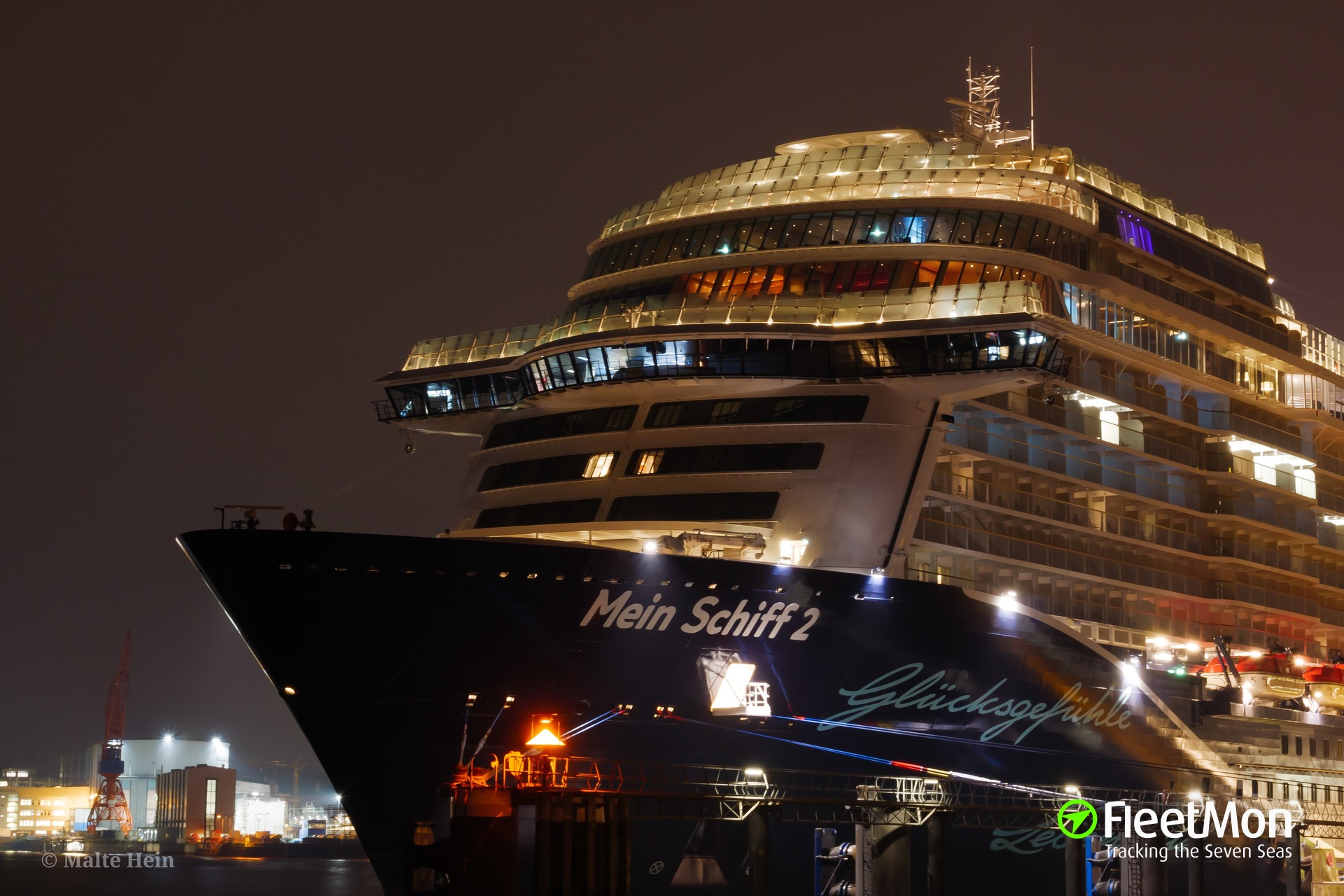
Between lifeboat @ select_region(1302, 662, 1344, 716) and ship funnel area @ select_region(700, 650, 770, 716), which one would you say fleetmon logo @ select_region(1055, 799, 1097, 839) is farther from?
lifeboat @ select_region(1302, 662, 1344, 716)

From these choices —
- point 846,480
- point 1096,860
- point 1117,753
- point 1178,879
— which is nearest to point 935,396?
point 846,480

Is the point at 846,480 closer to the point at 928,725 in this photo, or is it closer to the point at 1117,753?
the point at 928,725

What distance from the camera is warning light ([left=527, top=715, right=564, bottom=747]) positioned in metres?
26.3

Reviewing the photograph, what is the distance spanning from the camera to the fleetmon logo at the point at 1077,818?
32875 millimetres

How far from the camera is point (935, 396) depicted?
1271 inches

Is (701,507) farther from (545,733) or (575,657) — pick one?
(545,733)

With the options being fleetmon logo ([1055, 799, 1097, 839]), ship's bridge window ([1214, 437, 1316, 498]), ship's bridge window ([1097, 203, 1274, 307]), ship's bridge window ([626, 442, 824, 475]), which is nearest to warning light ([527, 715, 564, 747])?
ship's bridge window ([626, 442, 824, 475])

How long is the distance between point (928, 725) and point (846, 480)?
15.2 feet

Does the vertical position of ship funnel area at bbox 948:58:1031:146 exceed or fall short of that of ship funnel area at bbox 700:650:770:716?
it exceeds it

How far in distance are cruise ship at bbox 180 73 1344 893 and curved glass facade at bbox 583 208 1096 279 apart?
4.1 inches

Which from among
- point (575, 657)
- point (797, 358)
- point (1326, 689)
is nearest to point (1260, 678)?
point (1326, 689)

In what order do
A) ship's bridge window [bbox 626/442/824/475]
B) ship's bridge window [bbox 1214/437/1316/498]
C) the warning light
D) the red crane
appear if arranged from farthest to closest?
the red crane
ship's bridge window [bbox 1214/437/1316/498]
ship's bridge window [bbox 626/442/824/475]
the warning light

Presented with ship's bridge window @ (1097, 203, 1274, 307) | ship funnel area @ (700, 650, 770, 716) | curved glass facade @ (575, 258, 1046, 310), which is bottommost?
ship funnel area @ (700, 650, 770, 716)

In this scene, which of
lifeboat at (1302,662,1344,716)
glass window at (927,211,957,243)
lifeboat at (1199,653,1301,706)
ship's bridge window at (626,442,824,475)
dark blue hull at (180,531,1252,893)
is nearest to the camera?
dark blue hull at (180,531,1252,893)
